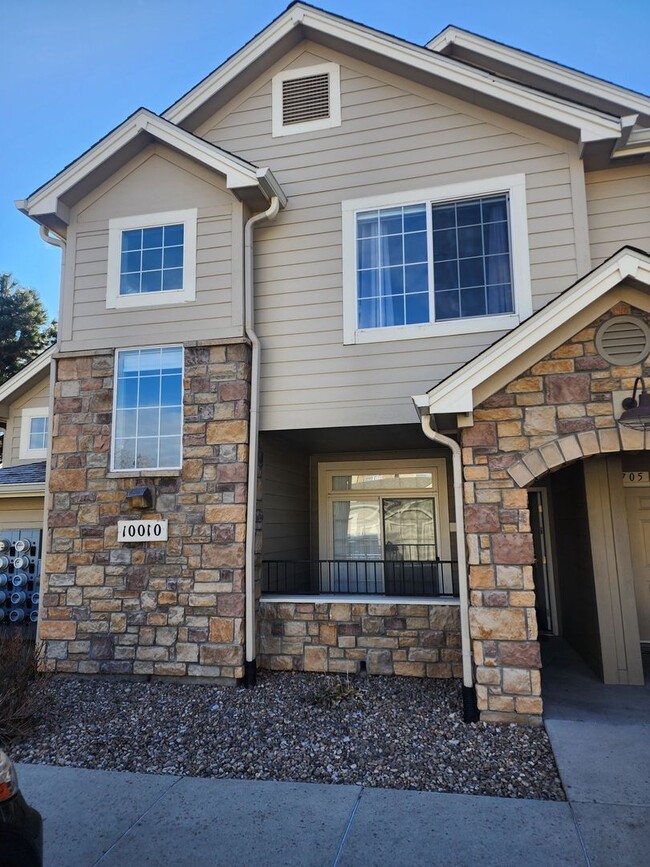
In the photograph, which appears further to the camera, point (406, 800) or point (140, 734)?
point (140, 734)

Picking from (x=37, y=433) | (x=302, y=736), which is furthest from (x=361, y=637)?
(x=37, y=433)

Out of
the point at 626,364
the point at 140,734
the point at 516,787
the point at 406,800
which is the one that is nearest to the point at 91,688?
the point at 140,734

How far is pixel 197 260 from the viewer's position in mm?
7051

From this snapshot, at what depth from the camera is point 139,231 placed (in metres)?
7.36

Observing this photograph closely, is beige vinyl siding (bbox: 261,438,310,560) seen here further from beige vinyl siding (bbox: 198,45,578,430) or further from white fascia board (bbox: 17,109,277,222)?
white fascia board (bbox: 17,109,277,222)

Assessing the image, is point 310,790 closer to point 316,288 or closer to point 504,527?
point 504,527

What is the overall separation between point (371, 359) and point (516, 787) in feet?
14.6

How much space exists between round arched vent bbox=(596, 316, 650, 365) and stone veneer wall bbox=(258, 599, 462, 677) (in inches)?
123

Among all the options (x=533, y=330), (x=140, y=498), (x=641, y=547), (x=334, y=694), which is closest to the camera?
(x=533, y=330)

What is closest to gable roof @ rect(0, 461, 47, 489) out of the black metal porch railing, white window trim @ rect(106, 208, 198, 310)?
white window trim @ rect(106, 208, 198, 310)

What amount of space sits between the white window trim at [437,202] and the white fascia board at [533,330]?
60.9 inches

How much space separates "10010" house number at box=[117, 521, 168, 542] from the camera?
21.6 feet

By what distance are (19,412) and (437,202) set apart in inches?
345

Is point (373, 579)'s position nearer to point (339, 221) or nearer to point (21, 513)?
point (339, 221)
